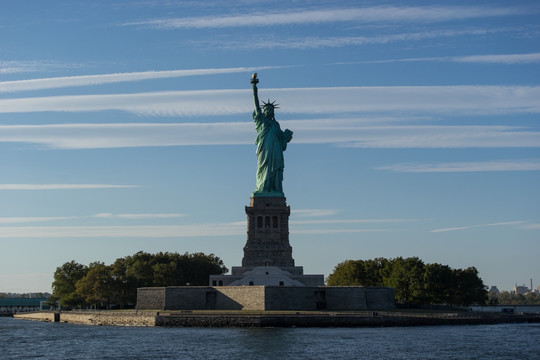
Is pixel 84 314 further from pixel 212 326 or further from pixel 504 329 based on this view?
pixel 504 329

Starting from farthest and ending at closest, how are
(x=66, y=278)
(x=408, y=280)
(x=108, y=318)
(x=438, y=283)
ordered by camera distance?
(x=66, y=278), (x=408, y=280), (x=438, y=283), (x=108, y=318)

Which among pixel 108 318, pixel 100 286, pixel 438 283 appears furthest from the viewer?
pixel 100 286

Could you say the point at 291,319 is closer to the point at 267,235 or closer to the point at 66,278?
the point at 267,235

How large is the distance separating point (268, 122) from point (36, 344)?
50.2 metres

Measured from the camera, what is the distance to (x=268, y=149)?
109062 mm

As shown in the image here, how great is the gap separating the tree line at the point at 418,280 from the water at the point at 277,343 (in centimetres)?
2336

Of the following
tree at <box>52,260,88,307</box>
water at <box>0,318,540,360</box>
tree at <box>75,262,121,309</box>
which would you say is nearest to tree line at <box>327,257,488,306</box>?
water at <box>0,318,540,360</box>

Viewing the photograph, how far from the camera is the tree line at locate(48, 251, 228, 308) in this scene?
11431 cm

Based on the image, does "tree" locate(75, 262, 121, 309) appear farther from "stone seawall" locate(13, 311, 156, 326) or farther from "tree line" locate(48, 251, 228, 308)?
"stone seawall" locate(13, 311, 156, 326)

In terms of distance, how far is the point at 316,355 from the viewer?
5784 cm

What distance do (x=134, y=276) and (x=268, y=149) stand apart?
28.1 meters

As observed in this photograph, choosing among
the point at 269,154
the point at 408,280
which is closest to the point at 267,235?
the point at 269,154

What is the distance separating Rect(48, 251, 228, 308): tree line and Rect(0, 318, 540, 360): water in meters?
30.5

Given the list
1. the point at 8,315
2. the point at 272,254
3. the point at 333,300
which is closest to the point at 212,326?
the point at 333,300
